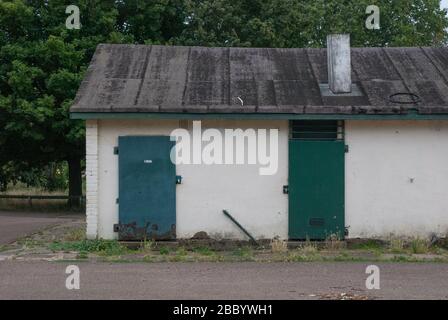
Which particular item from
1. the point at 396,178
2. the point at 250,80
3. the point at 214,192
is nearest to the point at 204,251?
the point at 214,192

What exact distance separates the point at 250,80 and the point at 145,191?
3357 mm

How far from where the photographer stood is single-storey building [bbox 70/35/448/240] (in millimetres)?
14391

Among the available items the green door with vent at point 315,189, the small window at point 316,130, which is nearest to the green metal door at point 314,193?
the green door with vent at point 315,189

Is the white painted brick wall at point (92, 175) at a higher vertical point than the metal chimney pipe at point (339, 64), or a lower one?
lower

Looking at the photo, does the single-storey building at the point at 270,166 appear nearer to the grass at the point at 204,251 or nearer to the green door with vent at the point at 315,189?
the green door with vent at the point at 315,189

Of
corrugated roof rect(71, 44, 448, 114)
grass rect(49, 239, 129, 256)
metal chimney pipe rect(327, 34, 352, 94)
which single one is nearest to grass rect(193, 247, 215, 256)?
grass rect(49, 239, 129, 256)

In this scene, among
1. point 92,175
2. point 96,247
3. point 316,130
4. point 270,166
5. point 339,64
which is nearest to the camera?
point 96,247

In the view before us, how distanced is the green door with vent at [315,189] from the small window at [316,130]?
0.13 meters

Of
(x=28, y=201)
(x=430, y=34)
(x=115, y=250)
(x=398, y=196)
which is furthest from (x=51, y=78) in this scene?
(x=430, y=34)

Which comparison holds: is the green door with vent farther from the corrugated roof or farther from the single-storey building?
the corrugated roof

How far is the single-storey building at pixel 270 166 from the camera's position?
1439cm

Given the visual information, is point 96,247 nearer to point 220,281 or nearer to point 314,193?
point 220,281

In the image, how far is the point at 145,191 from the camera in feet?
47.6

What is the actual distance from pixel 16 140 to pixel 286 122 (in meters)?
16.4
